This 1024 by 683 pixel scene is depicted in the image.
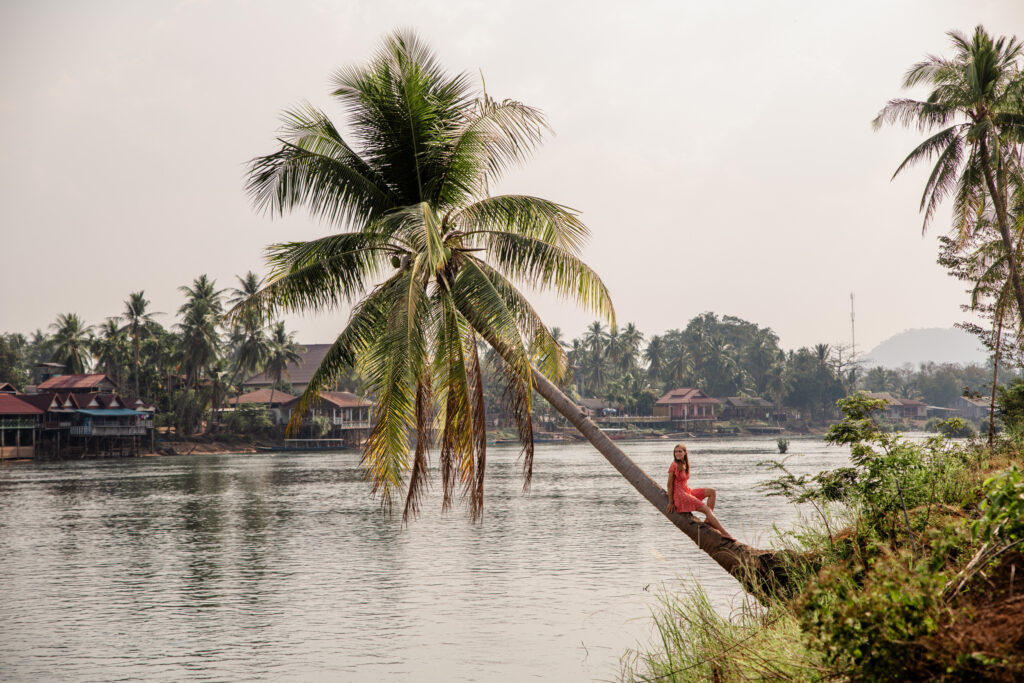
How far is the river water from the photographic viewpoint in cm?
1434

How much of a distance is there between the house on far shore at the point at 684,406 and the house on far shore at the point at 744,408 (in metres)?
5.13

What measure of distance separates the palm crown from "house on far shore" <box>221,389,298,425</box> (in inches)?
2864

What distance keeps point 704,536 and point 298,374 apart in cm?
8812

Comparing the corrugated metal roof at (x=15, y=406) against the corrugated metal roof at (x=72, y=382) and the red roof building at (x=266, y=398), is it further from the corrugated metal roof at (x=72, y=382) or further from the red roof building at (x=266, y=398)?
the red roof building at (x=266, y=398)

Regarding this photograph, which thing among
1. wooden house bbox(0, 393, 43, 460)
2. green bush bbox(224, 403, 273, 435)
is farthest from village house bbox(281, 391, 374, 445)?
wooden house bbox(0, 393, 43, 460)

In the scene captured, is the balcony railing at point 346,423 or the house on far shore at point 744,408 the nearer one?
the balcony railing at point 346,423

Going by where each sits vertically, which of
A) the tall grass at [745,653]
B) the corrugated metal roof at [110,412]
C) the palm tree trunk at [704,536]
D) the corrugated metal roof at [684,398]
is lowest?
the tall grass at [745,653]

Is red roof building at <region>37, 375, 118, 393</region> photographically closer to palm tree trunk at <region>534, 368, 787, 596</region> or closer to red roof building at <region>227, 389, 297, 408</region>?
red roof building at <region>227, 389, 297, 408</region>

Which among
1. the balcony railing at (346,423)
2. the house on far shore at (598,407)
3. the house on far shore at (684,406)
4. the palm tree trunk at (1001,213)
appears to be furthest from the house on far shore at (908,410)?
the palm tree trunk at (1001,213)

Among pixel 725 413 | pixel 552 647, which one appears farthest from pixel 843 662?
pixel 725 413

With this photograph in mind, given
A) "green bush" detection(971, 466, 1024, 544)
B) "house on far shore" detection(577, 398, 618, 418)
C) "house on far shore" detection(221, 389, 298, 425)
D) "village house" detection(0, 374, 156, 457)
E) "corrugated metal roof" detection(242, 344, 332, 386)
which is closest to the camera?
"green bush" detection(971, 466, 1024, 544)

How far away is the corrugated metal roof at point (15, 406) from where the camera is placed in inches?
2598

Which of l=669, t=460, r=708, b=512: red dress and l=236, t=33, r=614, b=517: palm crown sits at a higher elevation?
l=236, t=33, r=614, b=517: palm crown

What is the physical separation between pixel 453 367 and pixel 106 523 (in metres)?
26.5
